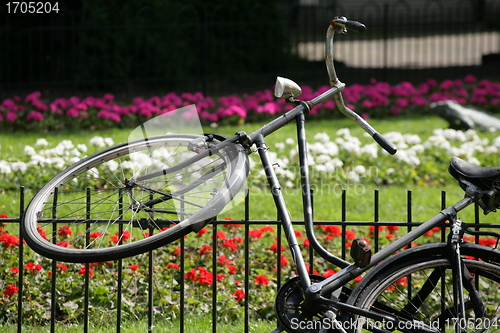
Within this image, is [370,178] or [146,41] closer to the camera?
[370,178]

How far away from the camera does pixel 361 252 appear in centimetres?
261

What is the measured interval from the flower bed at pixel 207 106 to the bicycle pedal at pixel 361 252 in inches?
249

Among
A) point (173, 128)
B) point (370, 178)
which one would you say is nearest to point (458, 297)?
point (173, 128)

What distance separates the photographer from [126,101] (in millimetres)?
11148

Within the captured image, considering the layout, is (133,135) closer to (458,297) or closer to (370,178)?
(458,297)

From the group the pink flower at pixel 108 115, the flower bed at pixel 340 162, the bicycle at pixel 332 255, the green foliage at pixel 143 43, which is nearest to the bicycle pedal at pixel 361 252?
the bicycle at pixel 332 255

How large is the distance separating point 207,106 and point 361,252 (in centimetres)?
724

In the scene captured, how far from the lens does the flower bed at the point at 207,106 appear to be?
8.80m

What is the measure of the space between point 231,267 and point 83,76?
28.1 feet

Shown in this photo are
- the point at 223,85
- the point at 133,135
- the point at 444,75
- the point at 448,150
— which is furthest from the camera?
the point at 444,75

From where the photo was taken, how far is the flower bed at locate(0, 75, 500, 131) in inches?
347

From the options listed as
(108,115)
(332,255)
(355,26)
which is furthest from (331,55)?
(108,115)

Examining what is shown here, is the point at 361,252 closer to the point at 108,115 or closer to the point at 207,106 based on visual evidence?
the point at 108,115

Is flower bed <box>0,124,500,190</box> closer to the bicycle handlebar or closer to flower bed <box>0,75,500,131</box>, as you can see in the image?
flower bed <box>0,75,500,131</box>
